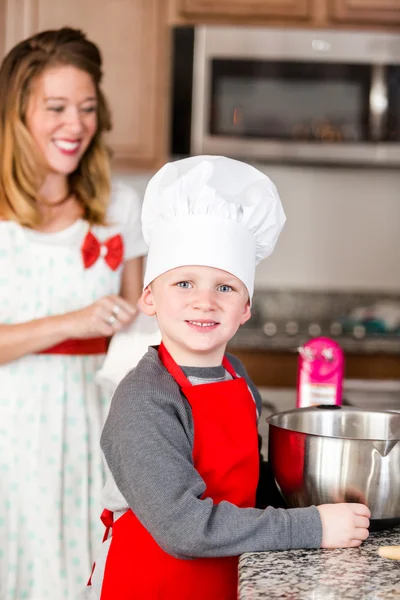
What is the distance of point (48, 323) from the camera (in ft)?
5.41

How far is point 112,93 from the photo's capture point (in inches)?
126

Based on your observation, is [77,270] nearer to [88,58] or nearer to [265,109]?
[88,58]

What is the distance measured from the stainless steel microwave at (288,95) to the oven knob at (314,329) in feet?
2.24

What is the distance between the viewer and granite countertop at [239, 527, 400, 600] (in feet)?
2.56

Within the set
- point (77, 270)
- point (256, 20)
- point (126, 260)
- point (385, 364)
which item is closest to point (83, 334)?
point (77, 270)

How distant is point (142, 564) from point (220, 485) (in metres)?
0.13

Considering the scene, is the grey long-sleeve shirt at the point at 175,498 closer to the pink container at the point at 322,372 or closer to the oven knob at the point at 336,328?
the pink container at the point at 322,372

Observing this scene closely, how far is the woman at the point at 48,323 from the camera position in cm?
167

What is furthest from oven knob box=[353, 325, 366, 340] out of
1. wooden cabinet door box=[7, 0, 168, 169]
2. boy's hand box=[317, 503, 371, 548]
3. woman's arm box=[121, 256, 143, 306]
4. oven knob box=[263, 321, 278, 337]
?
boy's hand box=[317, 503, 371, 548]

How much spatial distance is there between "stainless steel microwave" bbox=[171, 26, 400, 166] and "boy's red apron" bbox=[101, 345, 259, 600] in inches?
86.5

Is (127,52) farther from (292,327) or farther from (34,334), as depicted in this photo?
(34,334)

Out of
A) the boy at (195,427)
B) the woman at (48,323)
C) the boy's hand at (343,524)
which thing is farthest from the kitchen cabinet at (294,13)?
the boy's hand at (343,524)

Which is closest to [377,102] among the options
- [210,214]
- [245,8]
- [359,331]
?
[245,8]

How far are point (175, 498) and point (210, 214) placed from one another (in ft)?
1.14
